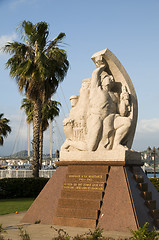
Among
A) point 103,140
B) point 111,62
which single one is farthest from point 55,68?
point 103,140

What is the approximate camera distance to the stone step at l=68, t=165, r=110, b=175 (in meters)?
7.23

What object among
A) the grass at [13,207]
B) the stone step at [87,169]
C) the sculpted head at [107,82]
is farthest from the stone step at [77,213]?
the sculpted head at [107,82]

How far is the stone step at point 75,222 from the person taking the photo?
6371 mm

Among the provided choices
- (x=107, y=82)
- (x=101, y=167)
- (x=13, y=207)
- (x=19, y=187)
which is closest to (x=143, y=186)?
(x=101, y=167)

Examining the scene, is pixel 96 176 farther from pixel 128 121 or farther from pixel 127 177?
pixel 128 121

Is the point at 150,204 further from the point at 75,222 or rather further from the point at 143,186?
the point at 75,222

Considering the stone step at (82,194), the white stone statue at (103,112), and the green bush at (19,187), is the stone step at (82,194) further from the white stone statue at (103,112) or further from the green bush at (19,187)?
the green bush at (19,187)

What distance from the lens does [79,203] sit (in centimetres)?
683

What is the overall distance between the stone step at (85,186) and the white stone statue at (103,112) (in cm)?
88

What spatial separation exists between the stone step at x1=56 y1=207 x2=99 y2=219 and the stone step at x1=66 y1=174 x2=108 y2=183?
0.79 m

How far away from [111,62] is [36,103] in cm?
840

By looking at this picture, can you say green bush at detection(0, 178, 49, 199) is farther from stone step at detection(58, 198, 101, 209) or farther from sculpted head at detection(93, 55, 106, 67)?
sculpted head at detection(93, 55, 106, 67)

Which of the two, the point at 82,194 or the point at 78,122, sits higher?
the point at 78,122

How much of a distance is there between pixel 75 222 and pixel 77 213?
210mm
